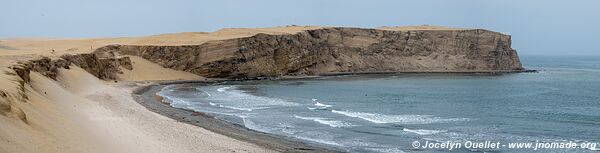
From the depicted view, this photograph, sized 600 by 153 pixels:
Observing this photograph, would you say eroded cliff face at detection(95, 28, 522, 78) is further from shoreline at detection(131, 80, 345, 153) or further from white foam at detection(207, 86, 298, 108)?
shoreline at detection(131, 80, 345, 153)

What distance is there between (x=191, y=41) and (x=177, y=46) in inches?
194

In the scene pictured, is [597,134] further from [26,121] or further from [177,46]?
[177,46]

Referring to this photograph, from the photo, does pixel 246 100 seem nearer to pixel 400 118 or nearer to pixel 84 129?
pixel 400 118

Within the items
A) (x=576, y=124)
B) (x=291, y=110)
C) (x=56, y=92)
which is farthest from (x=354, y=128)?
(x=56, y=92)

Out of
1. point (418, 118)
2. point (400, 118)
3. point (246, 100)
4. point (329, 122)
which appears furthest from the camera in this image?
point (246, 100)

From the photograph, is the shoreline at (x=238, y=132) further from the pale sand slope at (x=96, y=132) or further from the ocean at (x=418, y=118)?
the pale sand slope at (x=96, y=132)

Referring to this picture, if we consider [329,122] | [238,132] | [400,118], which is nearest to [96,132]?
[238,132]

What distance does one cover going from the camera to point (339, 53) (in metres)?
104

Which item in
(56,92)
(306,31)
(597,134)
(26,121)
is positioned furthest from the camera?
(306,31)

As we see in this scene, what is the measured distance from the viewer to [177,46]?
82.9 m

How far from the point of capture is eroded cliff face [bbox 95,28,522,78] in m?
82.2

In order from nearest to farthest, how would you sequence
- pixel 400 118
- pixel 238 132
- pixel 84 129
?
pixel 84 129 < pixel 238 132 < pixel 400 118

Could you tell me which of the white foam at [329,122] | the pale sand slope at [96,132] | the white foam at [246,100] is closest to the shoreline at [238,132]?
the pale sand slope at [96,132]

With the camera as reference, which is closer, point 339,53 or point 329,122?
point 329,122
